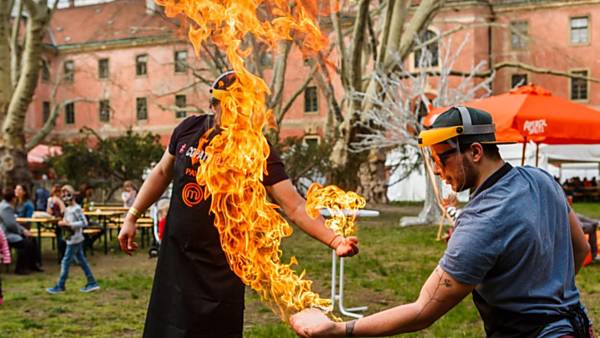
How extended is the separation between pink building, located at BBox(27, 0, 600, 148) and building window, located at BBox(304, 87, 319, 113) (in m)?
0.06

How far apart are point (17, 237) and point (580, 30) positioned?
37496mm

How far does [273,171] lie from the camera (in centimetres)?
380

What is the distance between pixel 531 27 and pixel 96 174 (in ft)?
95.9

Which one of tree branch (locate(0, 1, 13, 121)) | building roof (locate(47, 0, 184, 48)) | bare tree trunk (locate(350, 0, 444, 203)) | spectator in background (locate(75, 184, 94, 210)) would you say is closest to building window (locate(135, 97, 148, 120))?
building roof (locate(47, 0, 184, 48))

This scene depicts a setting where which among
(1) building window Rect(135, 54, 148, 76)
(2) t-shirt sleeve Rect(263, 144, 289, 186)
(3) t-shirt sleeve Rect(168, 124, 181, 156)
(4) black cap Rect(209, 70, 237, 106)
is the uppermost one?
(1) building window Rect(135, 54, 148, 76)

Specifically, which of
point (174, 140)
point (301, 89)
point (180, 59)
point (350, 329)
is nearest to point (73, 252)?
point (174, 140)

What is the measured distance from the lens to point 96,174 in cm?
2300

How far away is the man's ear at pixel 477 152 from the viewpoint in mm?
2562

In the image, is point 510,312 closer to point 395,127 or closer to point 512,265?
point 512,265

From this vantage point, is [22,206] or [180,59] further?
[180,59]

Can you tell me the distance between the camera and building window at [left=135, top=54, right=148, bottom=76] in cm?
4616

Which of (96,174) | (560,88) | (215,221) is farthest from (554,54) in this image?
(215,221)

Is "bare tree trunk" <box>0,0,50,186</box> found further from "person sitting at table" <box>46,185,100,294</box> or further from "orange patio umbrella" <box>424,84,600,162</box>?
"orange patio umbrella" <box>424,84,600,162</box>

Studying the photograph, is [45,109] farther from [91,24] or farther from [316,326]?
[316,326]
